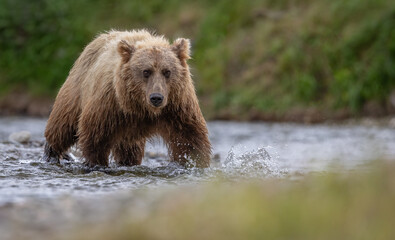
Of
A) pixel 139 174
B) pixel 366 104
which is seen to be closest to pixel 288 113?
pixel 366 104

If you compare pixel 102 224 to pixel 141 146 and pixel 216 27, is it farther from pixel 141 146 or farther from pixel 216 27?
pixel 216 27

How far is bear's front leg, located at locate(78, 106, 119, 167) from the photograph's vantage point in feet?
23.6

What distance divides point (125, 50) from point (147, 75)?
479mm

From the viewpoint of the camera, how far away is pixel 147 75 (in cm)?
683

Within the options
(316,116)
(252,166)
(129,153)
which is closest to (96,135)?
(129,153)

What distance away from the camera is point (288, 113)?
19.9 metres

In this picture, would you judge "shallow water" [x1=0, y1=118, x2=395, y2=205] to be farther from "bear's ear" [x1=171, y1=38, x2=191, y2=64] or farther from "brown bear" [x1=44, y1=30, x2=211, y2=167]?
"bear's ear" [x1=171, y1=38, x2=191, y2=64]

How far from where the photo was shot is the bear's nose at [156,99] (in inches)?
257

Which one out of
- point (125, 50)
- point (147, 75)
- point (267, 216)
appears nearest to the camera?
point (267, 216)

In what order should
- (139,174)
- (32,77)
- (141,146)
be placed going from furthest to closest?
(32,77)
(141,146)
(139,174)

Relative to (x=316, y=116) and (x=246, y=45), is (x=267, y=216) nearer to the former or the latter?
(x=316, y=116)

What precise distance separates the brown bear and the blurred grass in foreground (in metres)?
3.09

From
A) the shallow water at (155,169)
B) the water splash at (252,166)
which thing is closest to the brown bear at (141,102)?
the shallow water at (155,169)

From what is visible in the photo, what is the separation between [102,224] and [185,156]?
13.1 ft
